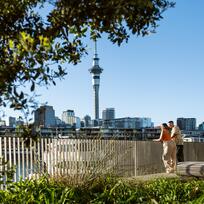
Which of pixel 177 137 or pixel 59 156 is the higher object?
pixel 177 137

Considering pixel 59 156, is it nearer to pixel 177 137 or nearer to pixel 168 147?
pixel 168 147

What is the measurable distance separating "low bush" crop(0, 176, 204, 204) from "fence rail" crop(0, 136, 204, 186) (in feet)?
2.32

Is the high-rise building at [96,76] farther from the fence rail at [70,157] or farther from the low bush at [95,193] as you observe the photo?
the low bush at [95,193]

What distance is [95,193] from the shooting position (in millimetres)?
9156

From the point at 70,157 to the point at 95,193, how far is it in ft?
15.2

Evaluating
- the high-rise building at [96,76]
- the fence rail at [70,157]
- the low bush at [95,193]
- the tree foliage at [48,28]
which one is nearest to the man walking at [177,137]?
the fence rail at [70,157]

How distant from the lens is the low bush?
795cm

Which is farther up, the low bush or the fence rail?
the fence rail

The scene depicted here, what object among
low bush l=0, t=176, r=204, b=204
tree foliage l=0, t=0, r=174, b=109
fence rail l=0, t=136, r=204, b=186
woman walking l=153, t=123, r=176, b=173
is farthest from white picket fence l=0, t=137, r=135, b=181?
tree foliage l=0, t=0, r=174, b=109

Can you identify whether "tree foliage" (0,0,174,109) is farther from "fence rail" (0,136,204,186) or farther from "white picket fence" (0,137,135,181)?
"white picket fence" (0,137,135,181)

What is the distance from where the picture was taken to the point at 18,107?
12.3 ft

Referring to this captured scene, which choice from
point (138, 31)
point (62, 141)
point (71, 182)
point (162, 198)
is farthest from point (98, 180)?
point (138, 31)

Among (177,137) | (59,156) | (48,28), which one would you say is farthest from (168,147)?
(48,28)

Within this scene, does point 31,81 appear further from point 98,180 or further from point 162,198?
point 98,180
